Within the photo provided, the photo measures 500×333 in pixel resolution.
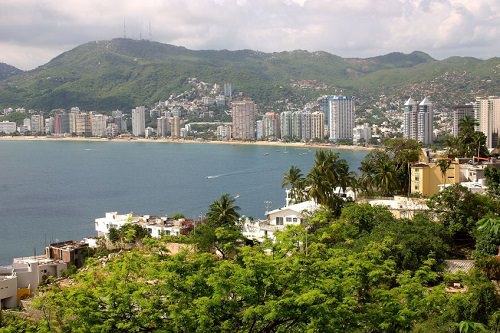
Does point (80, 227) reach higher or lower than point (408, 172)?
lower

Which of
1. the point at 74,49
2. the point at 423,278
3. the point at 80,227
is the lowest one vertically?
the point at 80,227

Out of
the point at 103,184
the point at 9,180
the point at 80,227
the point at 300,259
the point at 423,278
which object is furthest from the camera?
the point at 9,180

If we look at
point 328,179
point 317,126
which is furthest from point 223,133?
point 328,179

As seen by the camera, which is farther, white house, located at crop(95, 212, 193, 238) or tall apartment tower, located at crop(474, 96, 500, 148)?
tall apartment tower, located at crop(474, 96, 500, 148)

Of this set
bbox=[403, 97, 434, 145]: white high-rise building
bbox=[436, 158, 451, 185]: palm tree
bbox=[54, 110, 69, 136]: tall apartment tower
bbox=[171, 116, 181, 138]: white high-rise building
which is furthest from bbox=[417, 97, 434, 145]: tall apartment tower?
bbox=[54, 110, 69, 136]: tall apartment tower

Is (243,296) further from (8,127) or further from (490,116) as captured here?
(8,127)

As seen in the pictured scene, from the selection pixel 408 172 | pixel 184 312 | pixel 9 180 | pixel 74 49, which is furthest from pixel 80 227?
pixel 74 49

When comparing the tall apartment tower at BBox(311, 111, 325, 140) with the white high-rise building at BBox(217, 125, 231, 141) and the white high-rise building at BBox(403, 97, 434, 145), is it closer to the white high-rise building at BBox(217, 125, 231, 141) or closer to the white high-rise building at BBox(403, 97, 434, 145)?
the white high-rise building at BBox(217, 125, 231, 141)

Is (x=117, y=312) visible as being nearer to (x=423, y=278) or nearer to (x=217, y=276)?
(x=217, y=276)

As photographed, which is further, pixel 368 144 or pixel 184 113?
pixel 184 113
